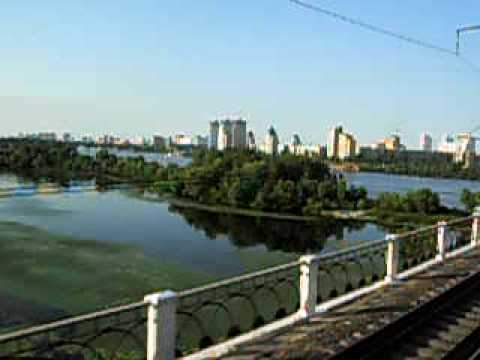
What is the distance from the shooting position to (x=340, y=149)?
423 feet

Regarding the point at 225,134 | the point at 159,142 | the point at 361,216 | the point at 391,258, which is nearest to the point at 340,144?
the point at 225,134

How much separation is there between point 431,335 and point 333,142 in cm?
12371

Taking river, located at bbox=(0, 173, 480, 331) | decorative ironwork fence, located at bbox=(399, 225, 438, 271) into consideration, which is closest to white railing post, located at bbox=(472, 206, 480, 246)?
decorative ironwork fence, located at bbox=(399, 225, 438, 271)

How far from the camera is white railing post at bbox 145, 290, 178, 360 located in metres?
4.19

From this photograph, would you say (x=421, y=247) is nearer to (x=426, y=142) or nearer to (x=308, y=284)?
(x=308, y=284)

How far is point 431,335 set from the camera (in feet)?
18.1

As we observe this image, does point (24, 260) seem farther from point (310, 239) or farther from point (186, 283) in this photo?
point (310, 239)

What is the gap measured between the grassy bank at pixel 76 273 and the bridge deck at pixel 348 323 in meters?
11.1

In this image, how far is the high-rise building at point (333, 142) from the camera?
125575mm

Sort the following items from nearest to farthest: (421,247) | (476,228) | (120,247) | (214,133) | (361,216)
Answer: (421,247) < (476,228) < (120,247) < (361,216) < (214,133)

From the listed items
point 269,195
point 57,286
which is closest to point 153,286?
point 57,286

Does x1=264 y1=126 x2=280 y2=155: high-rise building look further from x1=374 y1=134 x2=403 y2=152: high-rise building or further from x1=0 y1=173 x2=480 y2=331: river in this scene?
x1=0 y1=173 x2=480 y2=331: river

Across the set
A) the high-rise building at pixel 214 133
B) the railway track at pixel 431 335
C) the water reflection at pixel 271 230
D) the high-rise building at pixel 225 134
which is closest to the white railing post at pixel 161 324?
the railway track at pixel 431 335

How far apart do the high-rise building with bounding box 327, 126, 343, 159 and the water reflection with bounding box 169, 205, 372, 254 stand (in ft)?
273
